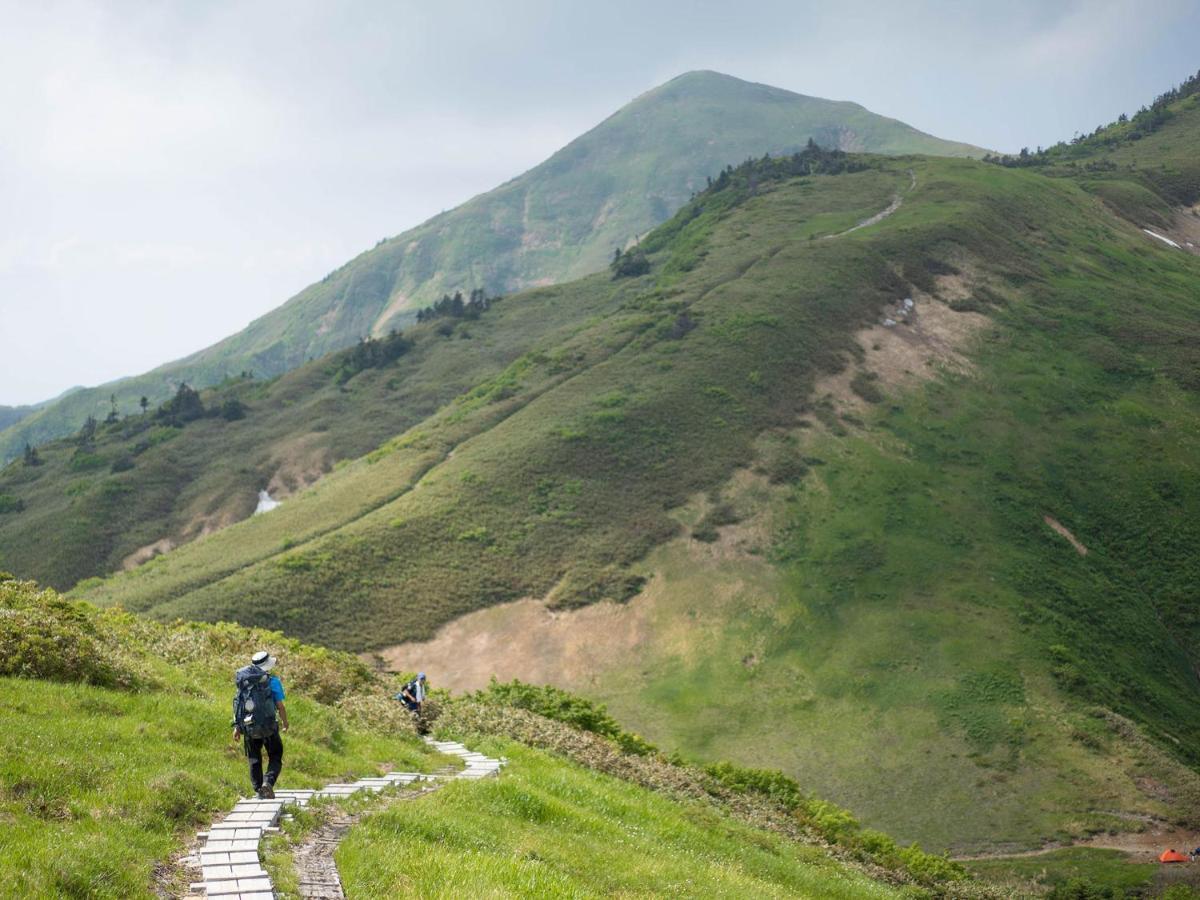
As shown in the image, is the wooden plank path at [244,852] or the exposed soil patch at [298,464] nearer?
the wooden plank path at [244,852]

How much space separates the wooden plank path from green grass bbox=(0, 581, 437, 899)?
0.36 meters

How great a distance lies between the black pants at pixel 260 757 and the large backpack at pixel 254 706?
13 cm

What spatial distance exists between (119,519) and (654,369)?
7190 cm

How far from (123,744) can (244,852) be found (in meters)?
4.38

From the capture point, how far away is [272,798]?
538 inches

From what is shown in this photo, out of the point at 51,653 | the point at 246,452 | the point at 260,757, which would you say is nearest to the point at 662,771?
the point at 260,757

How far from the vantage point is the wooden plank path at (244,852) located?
9.52 m

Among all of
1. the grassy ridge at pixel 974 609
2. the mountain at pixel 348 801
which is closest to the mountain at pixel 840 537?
the grassy ridge at pixel 974 609

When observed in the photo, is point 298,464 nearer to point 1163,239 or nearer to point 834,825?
point 834,825

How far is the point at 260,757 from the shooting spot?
1443 centimetres

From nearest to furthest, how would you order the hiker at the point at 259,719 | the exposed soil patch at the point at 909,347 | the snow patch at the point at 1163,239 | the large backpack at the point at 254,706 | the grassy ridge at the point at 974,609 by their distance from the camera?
1. the hiker at the point at 259,719
2. the large backpack at the point at 254,706
3. the grassy ridge at the point at 974,609
4. the exposed soil patch at the point at 909,347
5. the snow patch at the point at 1163,239

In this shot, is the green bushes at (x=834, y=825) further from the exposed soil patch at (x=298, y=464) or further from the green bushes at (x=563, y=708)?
the exposed soil patch at (x=298, y=464)

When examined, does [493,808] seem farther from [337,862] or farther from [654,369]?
[654,369]

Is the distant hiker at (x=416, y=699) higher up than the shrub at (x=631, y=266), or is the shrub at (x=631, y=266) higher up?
A: the shrub at (x=631, y=266)
